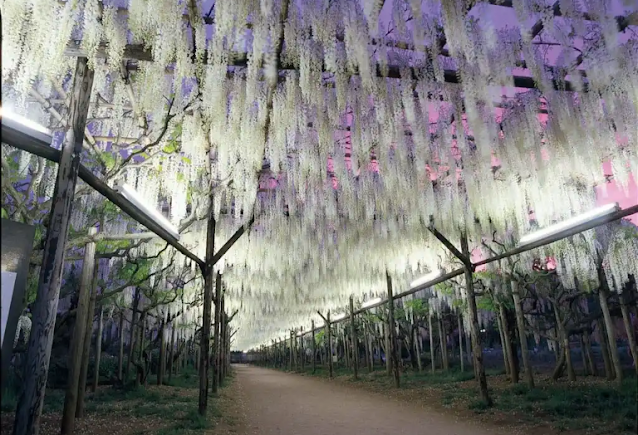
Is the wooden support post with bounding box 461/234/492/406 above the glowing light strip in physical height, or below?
below

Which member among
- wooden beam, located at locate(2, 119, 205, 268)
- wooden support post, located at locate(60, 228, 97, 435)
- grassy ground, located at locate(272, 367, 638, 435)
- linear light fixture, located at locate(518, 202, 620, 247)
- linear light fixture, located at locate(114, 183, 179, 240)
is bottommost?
grassy ground, located at locate(272, 367, 638, 435)

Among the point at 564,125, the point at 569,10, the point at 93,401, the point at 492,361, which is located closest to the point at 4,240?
the point at 569,10

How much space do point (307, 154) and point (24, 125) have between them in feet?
19.1

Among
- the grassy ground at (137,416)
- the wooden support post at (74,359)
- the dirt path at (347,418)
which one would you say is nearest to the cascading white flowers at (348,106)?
the wooden support post at (74,359)

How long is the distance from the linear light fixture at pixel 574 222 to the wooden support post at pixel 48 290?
303 inches

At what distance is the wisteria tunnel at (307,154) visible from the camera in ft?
15.8

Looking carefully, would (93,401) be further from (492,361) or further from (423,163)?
(492,361)

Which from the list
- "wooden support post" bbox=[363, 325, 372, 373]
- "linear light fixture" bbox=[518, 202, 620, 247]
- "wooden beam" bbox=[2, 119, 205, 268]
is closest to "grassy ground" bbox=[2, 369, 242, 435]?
"wooden beam" bbox=[2, 119, 205, 268]

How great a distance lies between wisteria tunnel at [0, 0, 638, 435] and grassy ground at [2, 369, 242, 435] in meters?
0.09

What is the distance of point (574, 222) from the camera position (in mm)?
7477

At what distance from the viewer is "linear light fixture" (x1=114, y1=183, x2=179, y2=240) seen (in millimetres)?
4750

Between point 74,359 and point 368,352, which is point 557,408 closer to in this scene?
point 74,359

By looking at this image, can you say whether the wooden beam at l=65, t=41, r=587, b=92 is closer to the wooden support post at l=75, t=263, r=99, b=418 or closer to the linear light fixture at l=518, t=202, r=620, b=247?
the linear light fixture at l=518, t=202, r=620, b=247

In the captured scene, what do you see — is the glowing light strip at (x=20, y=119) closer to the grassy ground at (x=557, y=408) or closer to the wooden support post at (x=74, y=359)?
the wooden support post at (x=74, y=359)
